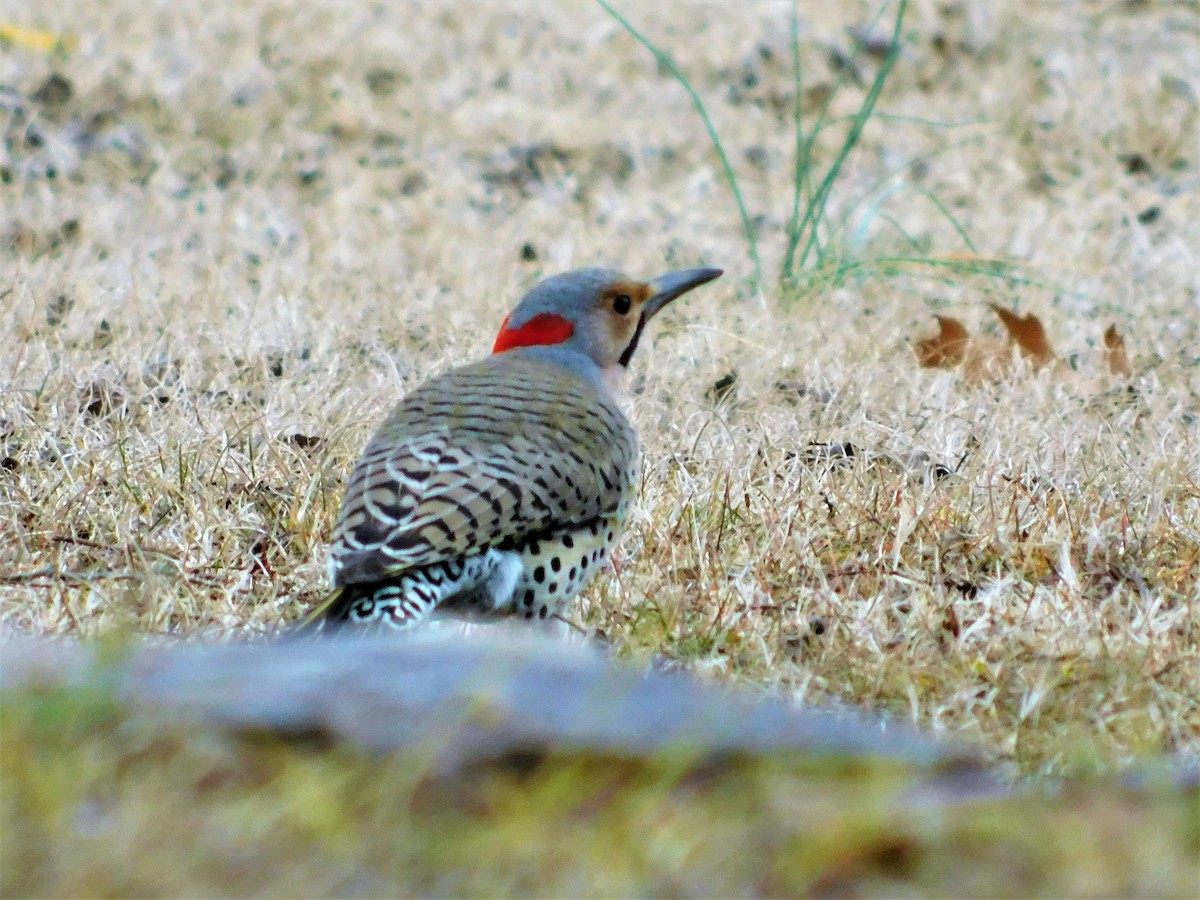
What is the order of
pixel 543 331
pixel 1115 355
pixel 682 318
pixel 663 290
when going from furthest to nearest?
pixel 682 318
pixel 1115 355
pixel 663 290
pixel 543 331

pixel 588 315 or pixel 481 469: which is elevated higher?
pixel 588 315

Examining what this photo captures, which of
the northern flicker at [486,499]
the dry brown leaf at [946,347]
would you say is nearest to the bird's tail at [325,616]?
the northern flicker at [486,499]

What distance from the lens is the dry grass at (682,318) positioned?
13.0ft

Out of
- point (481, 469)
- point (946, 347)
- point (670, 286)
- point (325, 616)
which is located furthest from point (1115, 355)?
point (325, 616)

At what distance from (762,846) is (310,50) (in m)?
7.58

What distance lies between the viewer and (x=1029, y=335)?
616 cm

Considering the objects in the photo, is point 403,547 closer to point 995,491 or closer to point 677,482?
point 677,482

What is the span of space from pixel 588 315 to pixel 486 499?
992 mm

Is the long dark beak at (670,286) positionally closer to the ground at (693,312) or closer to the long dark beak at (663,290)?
the long dark beak at (663,290)

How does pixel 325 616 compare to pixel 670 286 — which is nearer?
pixel 325 616

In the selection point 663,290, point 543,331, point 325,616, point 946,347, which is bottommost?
point 325,616

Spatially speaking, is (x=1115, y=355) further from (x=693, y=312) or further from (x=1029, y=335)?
(x=693, y=312)

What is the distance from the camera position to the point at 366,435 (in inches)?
196

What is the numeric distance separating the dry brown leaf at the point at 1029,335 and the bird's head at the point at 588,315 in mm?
1896
